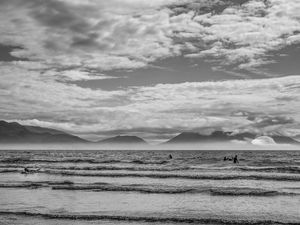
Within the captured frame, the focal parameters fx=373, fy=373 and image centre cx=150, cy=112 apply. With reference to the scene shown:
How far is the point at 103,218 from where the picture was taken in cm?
1702

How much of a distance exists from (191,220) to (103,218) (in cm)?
400

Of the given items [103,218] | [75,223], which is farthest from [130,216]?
[75,223]

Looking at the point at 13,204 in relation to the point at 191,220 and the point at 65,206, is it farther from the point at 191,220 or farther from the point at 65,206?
the point at 191,220

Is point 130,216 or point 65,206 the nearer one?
point 130,216

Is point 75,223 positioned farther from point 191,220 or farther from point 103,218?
point 191,220

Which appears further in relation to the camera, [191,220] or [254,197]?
[254,197]

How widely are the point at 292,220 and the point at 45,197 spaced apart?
14532mm

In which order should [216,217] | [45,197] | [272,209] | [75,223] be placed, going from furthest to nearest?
[45,197], [272,209], [216,217], [75,223]

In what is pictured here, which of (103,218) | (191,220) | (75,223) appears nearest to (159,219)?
(191,220)

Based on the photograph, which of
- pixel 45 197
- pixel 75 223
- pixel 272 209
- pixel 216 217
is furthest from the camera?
pixel 45 197

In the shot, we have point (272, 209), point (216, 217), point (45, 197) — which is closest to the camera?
point (216, 217)

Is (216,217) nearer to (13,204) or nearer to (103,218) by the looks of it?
(103,218)

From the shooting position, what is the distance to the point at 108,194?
24.4m

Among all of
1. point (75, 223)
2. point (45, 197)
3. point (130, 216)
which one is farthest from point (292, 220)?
point (45, 197)
